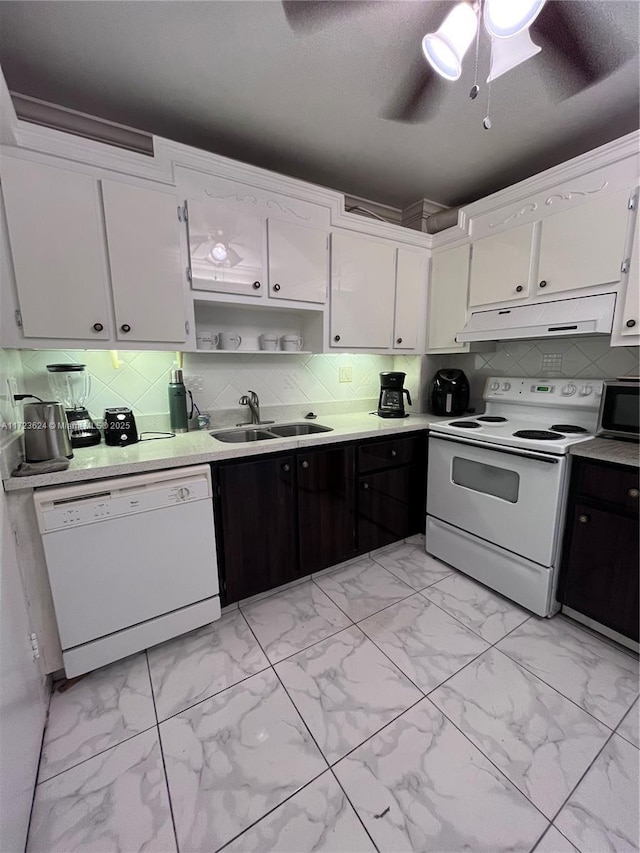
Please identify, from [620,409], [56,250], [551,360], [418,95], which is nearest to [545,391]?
[551,360]

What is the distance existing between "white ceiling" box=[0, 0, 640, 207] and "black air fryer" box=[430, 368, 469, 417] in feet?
4.38

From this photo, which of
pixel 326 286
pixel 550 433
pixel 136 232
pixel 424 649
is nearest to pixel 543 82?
pixel 326 286

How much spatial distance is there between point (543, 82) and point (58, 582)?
2.94 m

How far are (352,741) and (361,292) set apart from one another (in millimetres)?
2299

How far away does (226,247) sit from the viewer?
1.82 metres

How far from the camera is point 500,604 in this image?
6.26 ft

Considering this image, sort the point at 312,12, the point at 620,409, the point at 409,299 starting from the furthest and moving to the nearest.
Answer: the point at 409,299
the point at 620,409
the point at 312,12

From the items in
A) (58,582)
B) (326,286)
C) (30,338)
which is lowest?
(58,582)

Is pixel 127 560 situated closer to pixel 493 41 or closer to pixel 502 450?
pixel 502 450

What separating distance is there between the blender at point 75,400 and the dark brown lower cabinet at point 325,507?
1.05 m

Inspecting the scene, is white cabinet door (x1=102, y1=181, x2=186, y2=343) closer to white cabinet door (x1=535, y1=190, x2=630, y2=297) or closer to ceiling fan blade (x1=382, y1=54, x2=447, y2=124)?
ceiling fan blade (x1=382, y1=54, x2=447, y2=124)

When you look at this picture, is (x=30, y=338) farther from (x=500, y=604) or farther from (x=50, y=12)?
(x=500, y=604)

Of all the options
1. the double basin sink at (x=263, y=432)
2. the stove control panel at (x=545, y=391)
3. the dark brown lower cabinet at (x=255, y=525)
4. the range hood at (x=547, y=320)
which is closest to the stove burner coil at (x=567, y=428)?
the stove control panel at (x=545, y=391)

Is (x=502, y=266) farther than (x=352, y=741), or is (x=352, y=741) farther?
(x=502, y=266)
